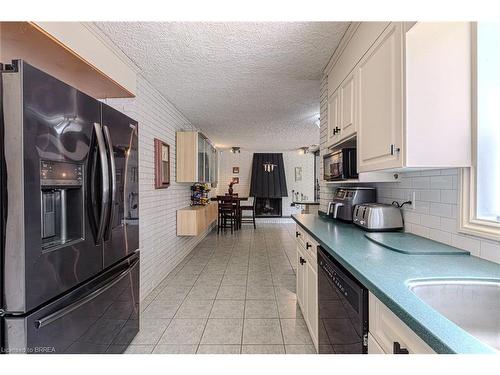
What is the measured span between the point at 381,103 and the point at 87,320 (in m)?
2.01

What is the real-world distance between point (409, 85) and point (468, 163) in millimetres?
489

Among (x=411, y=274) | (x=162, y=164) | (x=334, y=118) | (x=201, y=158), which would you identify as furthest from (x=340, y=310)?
(x=201, y=158)

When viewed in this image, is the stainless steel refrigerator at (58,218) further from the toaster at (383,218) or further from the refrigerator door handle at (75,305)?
the toaster at (383,218)

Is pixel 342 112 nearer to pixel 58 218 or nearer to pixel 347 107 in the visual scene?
pixel 347 107

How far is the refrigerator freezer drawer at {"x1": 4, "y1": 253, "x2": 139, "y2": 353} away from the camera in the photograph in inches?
38.2

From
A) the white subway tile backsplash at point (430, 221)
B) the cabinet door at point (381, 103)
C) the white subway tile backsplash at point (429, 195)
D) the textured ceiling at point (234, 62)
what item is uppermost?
the textured ceiling at point (234, 62)

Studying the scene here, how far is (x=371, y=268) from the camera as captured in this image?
1074 millimetres

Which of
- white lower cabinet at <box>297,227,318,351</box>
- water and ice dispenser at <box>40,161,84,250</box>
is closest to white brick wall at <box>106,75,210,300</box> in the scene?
water and ice dispenser at <box>40,161,84,250</box>

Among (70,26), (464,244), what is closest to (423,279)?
(464,244)

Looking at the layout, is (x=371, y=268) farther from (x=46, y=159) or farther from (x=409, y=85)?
(x=46, y=159)

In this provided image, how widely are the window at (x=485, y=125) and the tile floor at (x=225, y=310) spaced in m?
1.54

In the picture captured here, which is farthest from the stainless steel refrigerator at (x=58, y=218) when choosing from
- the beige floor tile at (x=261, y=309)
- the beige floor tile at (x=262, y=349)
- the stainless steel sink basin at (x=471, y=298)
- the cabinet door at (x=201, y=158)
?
the cabinet door at (x=201, y=158)

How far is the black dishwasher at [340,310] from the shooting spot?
1037 millimetres

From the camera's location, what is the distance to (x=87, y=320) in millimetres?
1298
